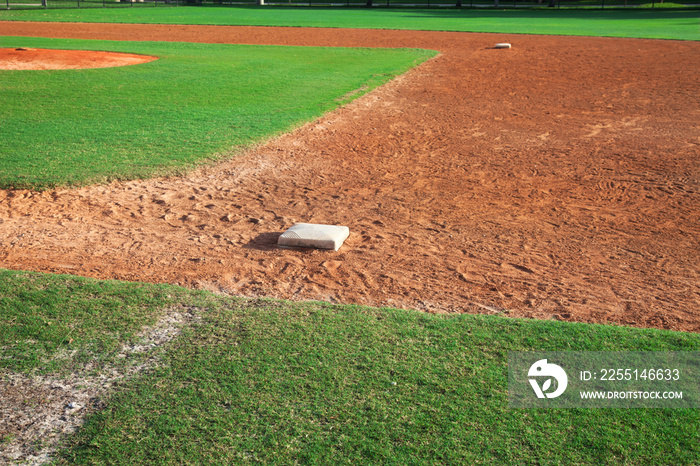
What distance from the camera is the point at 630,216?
252 inches

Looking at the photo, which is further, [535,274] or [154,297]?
[535,274]

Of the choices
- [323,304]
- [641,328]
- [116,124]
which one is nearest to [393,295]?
[323,304]

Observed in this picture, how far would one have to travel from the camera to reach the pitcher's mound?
53.1ft

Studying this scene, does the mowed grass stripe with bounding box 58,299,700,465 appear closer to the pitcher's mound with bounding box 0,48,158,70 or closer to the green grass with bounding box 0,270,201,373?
the green grass with bounding box 0,270,201,373

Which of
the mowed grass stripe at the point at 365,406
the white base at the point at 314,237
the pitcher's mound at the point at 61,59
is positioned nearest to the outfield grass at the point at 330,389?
the mowed grass stripe at the point at 365,406

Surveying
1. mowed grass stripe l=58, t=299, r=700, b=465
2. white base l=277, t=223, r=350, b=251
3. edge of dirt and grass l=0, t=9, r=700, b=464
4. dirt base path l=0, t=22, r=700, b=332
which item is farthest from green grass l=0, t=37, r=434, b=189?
mowed grass stripe l=58, t=299, r=700, b=465

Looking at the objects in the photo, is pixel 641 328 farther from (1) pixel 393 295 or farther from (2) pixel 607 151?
(2) pixel 607 151

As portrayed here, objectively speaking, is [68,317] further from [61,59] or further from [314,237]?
[61,59]

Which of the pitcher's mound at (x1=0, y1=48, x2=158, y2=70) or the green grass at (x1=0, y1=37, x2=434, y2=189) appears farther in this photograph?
the pitcher's mound at (x1=0, y1=48, x2=158, y2=70)

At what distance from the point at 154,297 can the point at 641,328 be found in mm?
3706

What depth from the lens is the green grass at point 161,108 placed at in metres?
7.91

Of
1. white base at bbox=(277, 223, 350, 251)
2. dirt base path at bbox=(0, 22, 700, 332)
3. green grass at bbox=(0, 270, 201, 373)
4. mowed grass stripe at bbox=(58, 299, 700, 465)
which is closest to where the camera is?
mowed grass stripe at bbox=(58, 299, 700, 465)

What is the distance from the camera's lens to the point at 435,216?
21.2 ft

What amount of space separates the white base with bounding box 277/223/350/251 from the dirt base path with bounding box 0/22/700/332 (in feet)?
0.44
